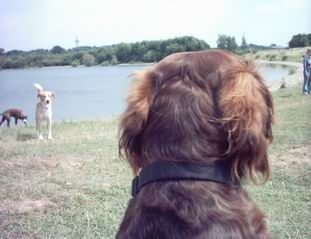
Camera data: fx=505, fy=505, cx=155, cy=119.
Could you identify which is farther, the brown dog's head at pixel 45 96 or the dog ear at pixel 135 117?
the brown dog's head at pixel 45 96

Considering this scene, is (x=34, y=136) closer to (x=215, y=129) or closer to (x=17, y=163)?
(x=17, y=163)

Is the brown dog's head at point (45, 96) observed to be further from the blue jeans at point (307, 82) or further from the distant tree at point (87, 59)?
the blue jeans at point (307, 82)

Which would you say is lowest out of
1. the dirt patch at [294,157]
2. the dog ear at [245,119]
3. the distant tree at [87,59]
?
the dirt patch at [294,157]

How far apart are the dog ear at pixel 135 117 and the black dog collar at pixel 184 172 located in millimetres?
159

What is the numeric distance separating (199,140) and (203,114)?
0.33ft

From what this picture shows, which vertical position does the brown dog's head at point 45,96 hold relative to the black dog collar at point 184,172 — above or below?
below

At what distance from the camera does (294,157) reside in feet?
21.0

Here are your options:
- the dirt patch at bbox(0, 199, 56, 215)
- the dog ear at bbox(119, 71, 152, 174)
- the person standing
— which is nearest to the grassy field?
the dirt patch at bbox(0, 199, 56, 215)

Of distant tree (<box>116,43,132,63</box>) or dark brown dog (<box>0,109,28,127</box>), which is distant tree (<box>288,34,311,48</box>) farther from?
dark brown dog (<box>0,109,28,127</box>)

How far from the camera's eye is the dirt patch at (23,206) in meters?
4.41

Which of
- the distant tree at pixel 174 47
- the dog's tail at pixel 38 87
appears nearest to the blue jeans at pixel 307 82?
the dog's tail at pixel 38 87

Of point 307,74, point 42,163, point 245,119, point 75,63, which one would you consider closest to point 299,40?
point 75,63

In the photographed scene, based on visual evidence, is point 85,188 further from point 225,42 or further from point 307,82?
point 307,82

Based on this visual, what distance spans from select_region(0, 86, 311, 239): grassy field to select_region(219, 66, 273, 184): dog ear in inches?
18.7
